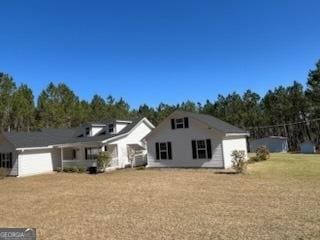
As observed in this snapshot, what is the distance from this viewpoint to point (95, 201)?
45.6 ft

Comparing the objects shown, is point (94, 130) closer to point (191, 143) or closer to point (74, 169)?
point (74, 169)

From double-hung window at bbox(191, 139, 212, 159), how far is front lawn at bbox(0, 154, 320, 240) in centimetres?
703

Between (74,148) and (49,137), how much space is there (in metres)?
3.09

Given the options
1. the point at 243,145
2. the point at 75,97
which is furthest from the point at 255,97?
the point at 243,145

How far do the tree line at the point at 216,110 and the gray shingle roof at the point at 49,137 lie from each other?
18853 millimetres

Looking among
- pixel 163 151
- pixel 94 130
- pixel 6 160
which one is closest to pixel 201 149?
pixel 163 151

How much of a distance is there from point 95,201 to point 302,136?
6256 centimetres

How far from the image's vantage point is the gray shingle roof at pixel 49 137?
29781mm

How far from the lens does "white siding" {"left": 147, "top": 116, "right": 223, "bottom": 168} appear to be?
80.5ft

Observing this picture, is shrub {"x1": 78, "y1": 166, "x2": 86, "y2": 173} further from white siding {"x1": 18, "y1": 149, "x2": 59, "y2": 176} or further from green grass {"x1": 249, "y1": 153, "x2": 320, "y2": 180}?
green grass {"x1": 249, "y1": 153, "x2": 320, "y2": 180}

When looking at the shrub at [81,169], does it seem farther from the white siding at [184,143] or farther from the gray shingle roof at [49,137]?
the white siding at [184,143]

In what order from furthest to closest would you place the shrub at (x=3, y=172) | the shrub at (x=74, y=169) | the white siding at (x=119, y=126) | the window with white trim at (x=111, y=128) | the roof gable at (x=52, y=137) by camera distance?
the window with white trim at (x=111, y=128)
the white siding at (x=119, y=126)
the roof gable at (x=52, y=137)
the shrub at (x=74, y=169)
the shrub at (x=3, y=172)

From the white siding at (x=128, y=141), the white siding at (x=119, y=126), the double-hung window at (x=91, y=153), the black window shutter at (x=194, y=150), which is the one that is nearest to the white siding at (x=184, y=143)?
the black window shutter at (x=194, y=150)

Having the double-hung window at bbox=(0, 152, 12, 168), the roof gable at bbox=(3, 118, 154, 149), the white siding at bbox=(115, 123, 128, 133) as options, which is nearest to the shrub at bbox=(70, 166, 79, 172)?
the roof gable at bbox=(3, 118, 154, 149)
